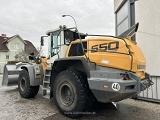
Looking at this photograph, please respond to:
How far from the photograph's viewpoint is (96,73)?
13.6ft

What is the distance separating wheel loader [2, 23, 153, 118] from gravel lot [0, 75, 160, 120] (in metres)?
0.42

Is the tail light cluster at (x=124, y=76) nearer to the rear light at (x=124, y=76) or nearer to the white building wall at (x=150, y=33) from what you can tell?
the rear light at (x=124, y=76)

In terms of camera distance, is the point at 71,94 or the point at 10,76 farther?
the point at 10,76

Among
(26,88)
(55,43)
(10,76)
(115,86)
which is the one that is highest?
(55,43)

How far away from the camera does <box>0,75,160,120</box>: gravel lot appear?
4.61 m

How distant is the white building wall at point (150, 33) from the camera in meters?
6.73

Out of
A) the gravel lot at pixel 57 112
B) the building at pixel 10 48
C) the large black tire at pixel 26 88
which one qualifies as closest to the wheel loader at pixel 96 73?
the gravel lot at pixel 57 112

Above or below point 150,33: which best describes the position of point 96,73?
below

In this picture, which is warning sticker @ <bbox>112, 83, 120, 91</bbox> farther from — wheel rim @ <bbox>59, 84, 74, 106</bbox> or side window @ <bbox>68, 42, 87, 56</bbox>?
side window @ <bbox>68, 42, 87, 56</bbox>

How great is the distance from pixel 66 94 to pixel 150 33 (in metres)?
4.26

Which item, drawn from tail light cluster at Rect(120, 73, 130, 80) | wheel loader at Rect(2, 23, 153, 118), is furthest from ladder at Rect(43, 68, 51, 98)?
tail light cluster at Rect(120, 73, 130, 80)

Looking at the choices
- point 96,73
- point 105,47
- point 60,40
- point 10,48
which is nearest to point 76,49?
point 60,40

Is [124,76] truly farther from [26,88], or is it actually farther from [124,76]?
[26,88]

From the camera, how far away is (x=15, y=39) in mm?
37000
